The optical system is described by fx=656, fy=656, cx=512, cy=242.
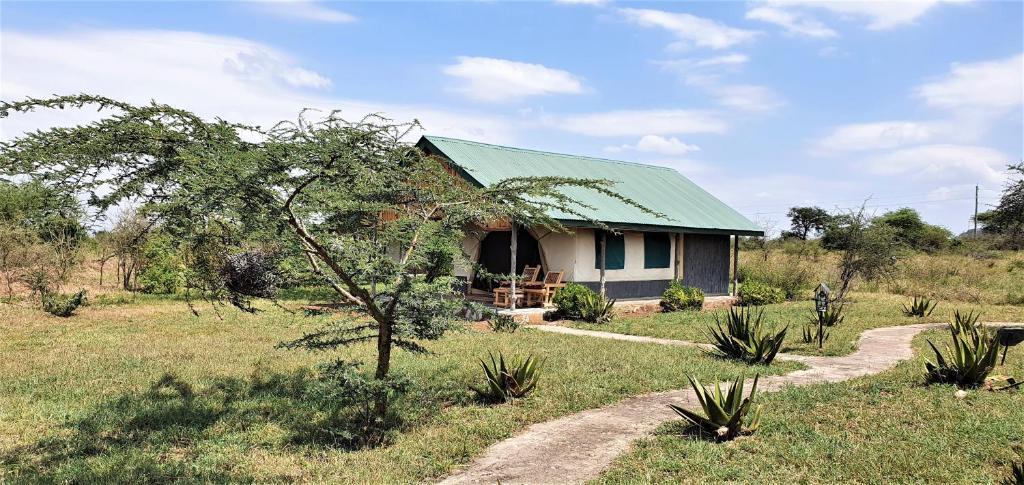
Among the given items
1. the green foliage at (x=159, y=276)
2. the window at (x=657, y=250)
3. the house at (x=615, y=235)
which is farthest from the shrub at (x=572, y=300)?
the green foliage at (x=159, y=276)

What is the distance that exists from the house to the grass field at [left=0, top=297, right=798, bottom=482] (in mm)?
4649

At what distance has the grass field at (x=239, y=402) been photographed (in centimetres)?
563

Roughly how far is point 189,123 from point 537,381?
4768 mm

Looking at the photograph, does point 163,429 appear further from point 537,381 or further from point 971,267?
point 971,267

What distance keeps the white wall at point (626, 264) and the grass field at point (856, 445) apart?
9.67m

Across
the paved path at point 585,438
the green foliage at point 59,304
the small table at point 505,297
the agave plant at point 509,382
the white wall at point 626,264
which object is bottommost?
the paved path at point 585,438

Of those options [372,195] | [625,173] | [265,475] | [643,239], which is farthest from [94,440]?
[625,173]

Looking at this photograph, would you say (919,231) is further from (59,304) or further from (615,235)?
(59,304)

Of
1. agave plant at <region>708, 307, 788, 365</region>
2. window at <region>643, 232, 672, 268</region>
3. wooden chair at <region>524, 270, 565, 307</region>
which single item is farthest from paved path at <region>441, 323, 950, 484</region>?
window at <region>643, 232, 672, 268</region>

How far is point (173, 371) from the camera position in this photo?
9203mm

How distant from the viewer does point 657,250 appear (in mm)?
19188

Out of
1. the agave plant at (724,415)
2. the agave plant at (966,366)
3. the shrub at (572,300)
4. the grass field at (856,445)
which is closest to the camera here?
the grass field at (856,445)

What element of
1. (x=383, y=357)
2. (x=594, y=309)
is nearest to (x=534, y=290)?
(x=594, y=309)

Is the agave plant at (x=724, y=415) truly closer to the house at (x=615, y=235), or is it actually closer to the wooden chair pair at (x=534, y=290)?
the house at (x=615, y=235)
